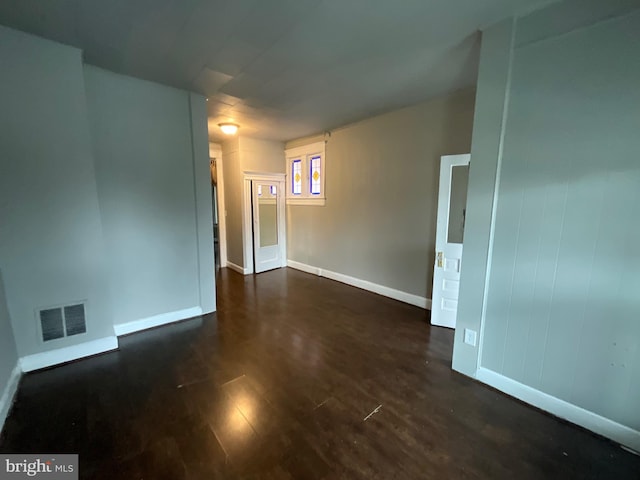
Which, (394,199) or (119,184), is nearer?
(119,184)

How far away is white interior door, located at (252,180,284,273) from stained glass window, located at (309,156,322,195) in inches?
33.1

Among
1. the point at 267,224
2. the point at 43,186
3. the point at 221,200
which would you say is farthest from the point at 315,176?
the point at 43,186

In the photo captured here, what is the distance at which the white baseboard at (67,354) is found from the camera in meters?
2.28

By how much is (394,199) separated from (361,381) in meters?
2.54

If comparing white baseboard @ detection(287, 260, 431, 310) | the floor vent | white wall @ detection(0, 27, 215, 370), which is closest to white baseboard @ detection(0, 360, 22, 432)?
white wall @ detection(0, 27, 215, 370)

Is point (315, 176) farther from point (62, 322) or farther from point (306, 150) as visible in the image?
point (62, 322)

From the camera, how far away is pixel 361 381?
Result: 2.21 metres

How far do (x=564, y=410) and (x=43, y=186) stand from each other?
14.0ft

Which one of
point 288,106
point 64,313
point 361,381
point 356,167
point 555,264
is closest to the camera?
point 555,264

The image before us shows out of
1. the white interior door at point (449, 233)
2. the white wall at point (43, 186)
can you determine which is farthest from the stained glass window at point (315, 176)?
the white wall at point (43, 186)

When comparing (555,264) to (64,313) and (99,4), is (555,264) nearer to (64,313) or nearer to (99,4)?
(99,4)

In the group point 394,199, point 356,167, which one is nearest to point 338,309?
point 394,199

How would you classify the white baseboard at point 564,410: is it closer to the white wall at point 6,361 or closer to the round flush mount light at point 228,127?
the white wall at point 6,361

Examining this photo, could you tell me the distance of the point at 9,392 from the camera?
76.3 inches
